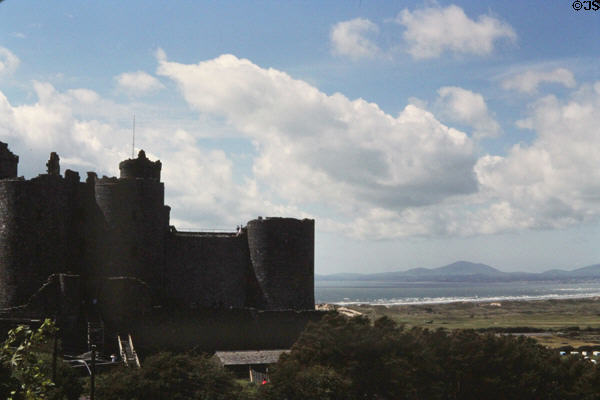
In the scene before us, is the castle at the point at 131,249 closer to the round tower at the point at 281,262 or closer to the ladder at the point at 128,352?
the round tower at the point at 281,262

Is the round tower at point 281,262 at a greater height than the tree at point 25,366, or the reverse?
the round tower at point 281,262

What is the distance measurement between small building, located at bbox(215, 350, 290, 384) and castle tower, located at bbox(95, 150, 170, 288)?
7.63 meters

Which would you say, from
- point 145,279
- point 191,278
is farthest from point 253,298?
point 145,279

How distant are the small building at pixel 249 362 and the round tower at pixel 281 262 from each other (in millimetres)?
6226

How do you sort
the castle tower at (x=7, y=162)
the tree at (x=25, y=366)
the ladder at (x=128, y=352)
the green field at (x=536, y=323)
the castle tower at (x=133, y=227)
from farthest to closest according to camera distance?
the green field at (x=536, y=323), the castle tower at (x=7, y=162), the castle tower at (x=133, y=227), the ladder at (x=128, y=352), the tree at (x=25, y=366)

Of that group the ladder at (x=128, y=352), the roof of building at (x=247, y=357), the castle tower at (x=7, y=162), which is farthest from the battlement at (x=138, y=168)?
the roof of building at (x=247, y=357)

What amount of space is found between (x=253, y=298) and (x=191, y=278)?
5.30 m

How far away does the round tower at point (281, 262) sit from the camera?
49.3m

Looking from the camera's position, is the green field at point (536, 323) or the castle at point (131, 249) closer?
the castle at point (131, 249)

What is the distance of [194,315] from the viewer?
43.7 metres

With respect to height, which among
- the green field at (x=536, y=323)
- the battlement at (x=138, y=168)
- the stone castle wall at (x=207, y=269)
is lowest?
the green field at (x=536, y=323)

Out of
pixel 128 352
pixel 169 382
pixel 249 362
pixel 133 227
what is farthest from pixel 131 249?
pixel 169 382

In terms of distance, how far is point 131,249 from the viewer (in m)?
44.5

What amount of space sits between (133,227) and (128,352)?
30.1 feet
